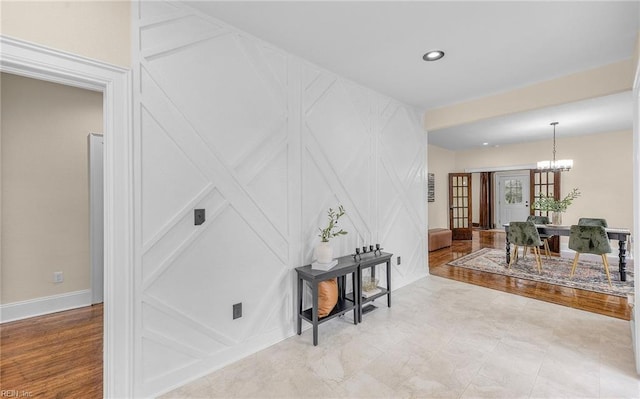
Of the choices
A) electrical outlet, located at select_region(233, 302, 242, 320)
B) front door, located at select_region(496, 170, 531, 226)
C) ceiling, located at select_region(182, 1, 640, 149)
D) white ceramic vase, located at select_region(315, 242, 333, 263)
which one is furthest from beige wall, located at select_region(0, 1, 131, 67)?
front door, located at select_region(496, 170, 531, 226)

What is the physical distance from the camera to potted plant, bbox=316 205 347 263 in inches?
105

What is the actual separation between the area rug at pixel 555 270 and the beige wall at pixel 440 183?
6.11 ft

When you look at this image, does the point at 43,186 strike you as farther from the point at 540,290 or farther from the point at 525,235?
the point at 525,235

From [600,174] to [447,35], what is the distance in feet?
21.1

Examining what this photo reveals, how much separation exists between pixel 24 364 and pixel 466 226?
9.07 meters

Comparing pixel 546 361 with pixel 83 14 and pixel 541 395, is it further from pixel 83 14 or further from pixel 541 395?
pixel 83 14

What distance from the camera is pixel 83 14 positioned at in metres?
1.63

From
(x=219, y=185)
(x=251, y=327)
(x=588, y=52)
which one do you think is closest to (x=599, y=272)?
(x=588, y=52)

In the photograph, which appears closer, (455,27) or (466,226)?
(455,27)

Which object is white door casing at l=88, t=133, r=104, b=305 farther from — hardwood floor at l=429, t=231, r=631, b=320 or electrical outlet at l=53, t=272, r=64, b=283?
hardwood floor at l=429, t=231, r=631, b=320


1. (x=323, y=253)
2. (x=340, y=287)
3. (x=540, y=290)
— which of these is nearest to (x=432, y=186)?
(x=540, y=290)

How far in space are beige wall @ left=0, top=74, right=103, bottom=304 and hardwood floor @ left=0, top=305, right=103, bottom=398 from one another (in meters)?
0.47

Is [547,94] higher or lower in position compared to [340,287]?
higher

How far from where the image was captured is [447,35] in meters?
2.36
